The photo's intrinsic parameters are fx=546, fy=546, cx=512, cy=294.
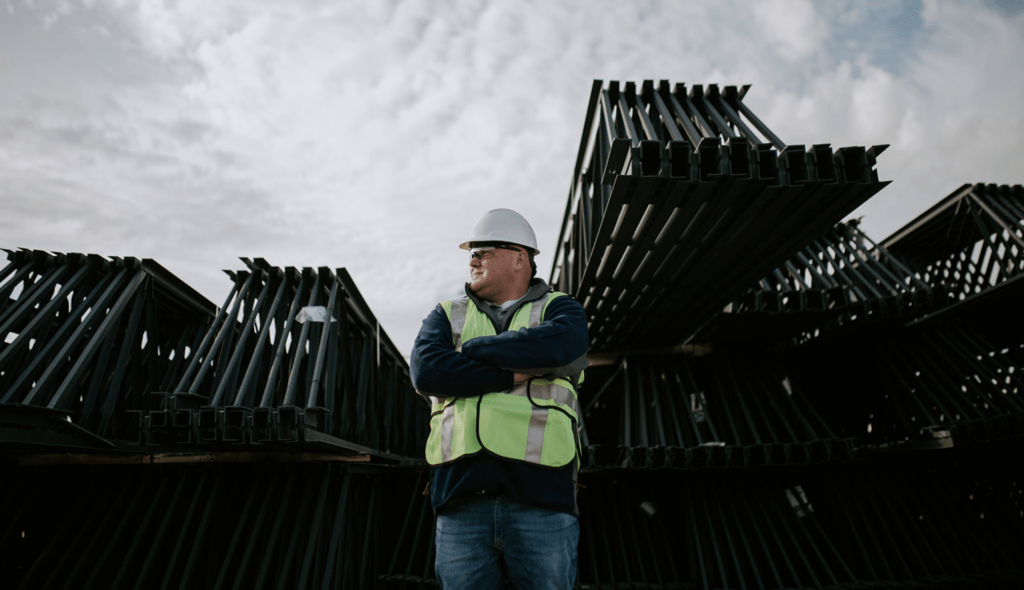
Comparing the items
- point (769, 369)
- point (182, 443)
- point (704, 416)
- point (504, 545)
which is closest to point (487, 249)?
point (504, 545)

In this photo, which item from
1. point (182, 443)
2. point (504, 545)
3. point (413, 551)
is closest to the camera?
point (504, 545)

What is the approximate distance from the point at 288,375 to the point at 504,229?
4.39 meters

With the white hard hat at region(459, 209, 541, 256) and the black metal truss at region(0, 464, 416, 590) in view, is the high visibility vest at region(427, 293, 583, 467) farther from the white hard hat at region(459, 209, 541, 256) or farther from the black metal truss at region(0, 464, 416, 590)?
the black metal truss at region(0, 464, 416, 590)

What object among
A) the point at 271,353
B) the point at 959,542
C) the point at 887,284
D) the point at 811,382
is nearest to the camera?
the point at 271,353

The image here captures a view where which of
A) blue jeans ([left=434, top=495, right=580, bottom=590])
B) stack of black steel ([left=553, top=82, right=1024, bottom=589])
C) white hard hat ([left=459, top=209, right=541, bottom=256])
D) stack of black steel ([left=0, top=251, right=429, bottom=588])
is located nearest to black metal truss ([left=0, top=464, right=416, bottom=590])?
stack of black steel ([left=0, top=251, right=429, bottom=588])

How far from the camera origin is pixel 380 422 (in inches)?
308

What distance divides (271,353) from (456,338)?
14.0 ft

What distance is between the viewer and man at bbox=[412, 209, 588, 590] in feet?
7.26

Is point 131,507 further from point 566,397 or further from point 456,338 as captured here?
point 566,397

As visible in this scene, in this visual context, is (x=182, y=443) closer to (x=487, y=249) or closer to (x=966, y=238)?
(x=487, y=249)

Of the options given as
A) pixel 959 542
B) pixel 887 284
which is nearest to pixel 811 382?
pixel 887 284

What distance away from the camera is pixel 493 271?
2.78 meters

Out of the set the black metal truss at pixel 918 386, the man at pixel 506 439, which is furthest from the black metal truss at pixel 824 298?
the man at pixel 506 439

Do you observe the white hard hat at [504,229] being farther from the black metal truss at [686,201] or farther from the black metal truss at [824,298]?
the black metal truss at [824,298]
